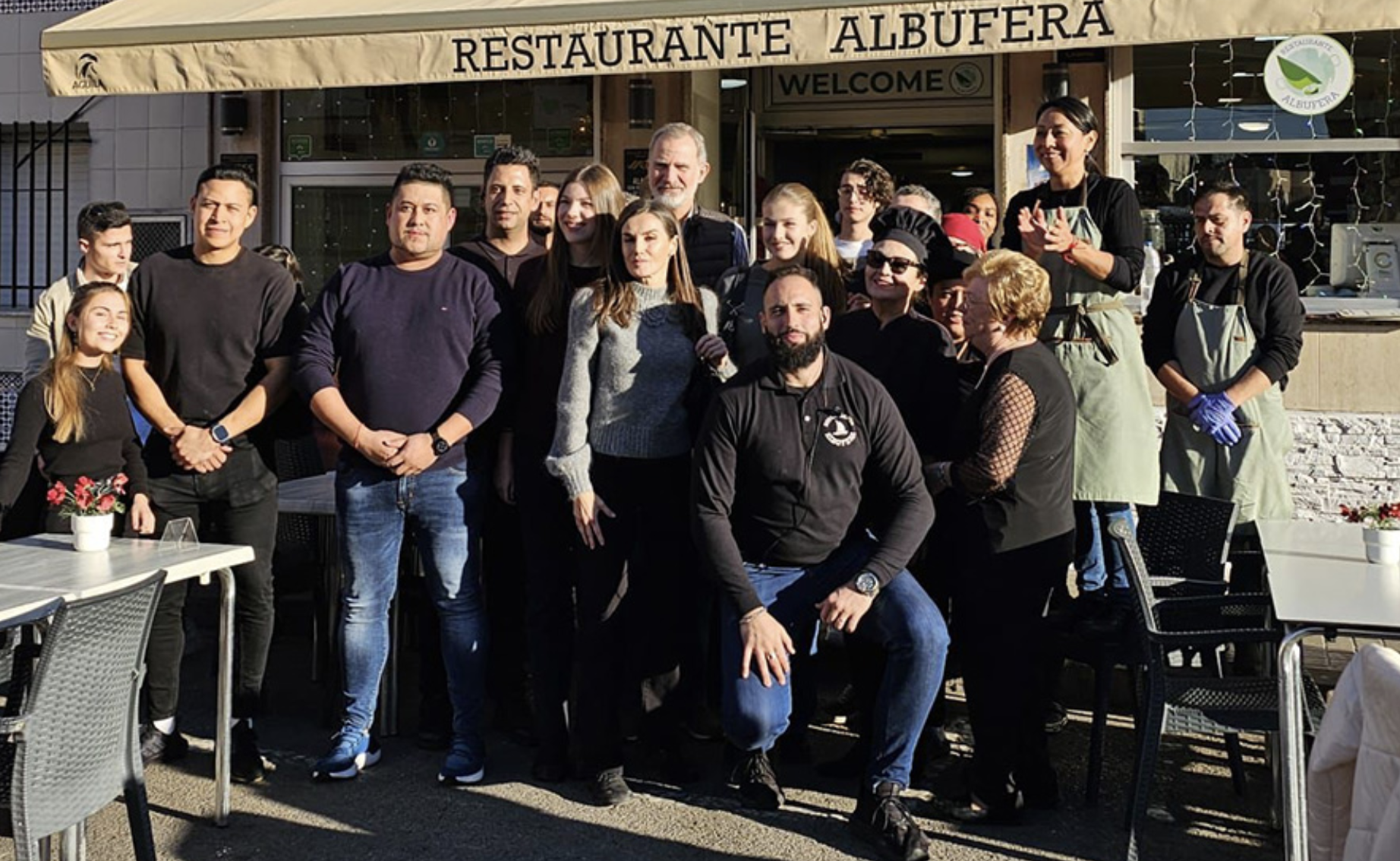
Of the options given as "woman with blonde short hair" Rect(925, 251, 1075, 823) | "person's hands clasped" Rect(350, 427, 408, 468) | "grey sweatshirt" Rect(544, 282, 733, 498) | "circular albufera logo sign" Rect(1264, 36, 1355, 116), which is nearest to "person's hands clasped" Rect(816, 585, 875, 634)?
"woman with blonde short hair" Rect(925, 251, 1075, 823)

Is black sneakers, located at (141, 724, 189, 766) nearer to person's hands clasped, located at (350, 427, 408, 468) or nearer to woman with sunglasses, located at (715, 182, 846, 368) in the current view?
person's hands clasped, located at (350, 427, 408, 468)

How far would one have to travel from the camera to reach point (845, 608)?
4.56 meters

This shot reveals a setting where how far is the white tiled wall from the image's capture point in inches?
401

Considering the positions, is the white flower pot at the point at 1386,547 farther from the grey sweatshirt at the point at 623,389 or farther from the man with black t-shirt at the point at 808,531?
the grey sweatshirt at the point at 623,389

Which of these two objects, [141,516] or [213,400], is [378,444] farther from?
[141,516]

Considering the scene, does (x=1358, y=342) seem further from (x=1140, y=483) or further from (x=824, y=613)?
(x=824, y=613)

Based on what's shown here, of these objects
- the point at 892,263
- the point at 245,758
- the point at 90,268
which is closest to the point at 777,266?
the point at 892,263

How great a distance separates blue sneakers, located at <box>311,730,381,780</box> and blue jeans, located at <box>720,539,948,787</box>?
1.32 m

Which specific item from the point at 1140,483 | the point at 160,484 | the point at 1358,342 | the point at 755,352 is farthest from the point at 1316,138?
the point at 160,484

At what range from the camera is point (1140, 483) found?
18.2ft

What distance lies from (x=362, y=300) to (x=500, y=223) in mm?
687

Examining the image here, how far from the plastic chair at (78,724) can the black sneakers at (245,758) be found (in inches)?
41.4

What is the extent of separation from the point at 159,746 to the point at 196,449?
104cm

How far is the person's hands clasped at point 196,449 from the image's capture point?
16.8 ft
